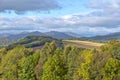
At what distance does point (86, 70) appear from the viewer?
11688cm

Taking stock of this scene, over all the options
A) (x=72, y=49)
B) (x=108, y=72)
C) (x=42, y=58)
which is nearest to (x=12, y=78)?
(x=42, y=58)

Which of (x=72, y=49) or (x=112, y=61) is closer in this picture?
(x=112, y=61)

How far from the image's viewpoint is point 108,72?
358 ft

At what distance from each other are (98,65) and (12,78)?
5425 centimetres

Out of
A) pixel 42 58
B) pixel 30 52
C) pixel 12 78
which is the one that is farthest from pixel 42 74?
pixel 30 52

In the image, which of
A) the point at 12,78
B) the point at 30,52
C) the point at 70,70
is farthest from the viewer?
the point at 30,52

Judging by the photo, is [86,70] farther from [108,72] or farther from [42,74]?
[42,74]

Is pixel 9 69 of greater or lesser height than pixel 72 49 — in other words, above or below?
below

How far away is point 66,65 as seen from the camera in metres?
136

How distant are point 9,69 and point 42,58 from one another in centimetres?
2242

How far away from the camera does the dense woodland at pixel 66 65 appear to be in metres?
113

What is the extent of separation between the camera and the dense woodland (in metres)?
113

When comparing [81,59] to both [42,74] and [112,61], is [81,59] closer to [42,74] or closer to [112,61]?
[42,74]

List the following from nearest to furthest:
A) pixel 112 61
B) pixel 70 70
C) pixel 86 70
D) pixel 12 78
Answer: pixel 112 61 → pixel 86 70 → pixel 70 70 → pixel 12 78
